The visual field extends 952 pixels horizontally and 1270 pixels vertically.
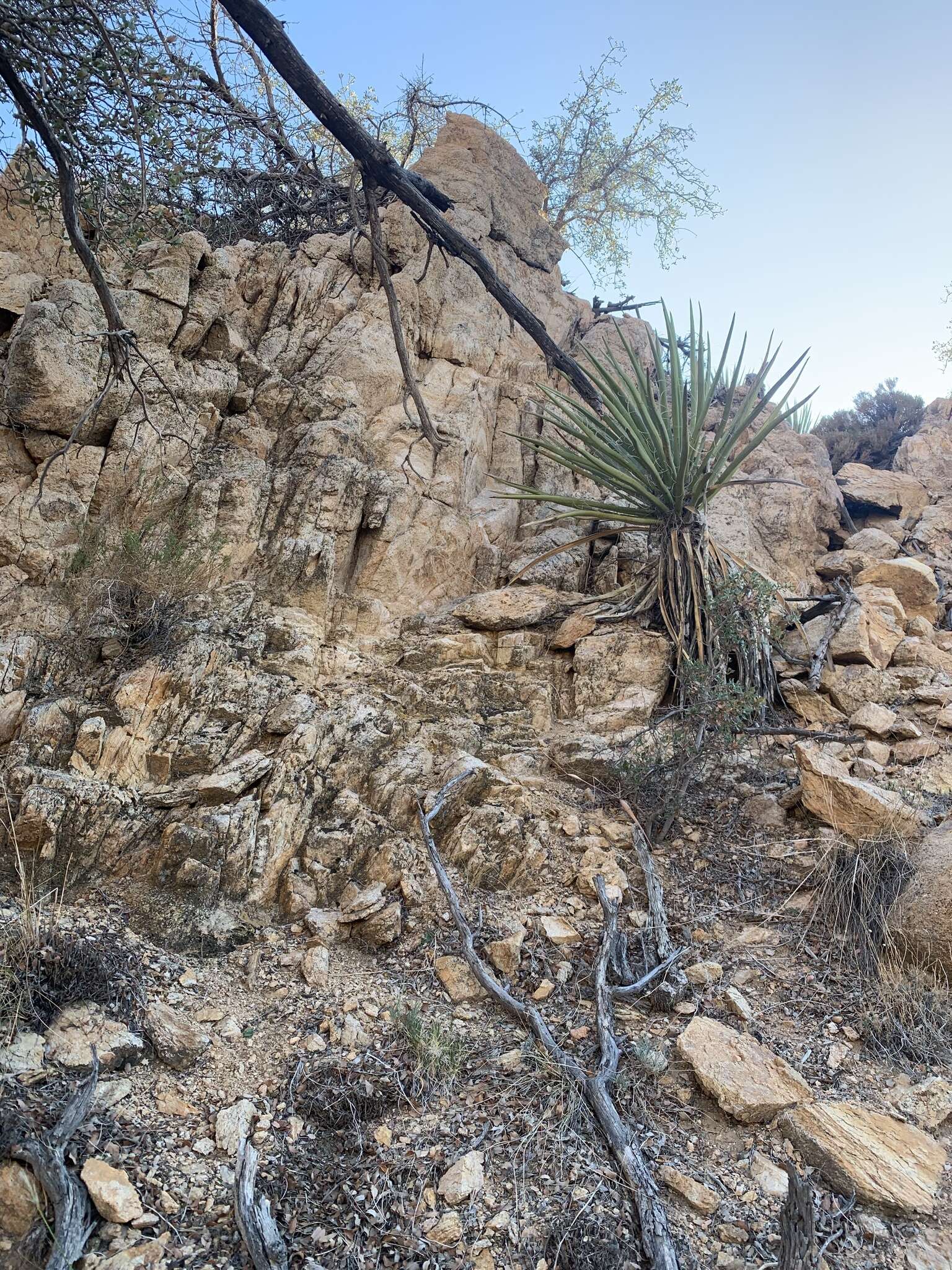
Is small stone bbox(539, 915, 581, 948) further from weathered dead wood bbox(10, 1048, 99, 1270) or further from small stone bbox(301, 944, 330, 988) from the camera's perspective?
weathered dead wood bbox(10, 1048, 99, 1270)

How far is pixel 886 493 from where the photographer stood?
7.68 meters

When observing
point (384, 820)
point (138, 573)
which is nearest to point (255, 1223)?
point (384, 820)

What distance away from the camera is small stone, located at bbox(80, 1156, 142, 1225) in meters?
1.96

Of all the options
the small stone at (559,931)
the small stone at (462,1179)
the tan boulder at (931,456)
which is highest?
the tan boulder at (931,456)

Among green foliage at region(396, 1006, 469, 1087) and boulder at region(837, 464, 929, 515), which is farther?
boulder at region(837, 464, 929, 515)

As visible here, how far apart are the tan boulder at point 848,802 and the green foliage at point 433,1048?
6.52ft

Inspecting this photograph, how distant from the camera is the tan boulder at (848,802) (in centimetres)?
337

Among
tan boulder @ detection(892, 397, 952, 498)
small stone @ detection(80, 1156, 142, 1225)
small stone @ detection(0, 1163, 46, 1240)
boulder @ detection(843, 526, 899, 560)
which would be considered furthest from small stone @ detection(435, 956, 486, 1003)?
tan boulder @ detection(892, 397, 952, 498)

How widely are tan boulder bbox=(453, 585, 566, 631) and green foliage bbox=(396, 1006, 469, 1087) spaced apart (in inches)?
104

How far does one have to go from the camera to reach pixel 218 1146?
7.39 feet

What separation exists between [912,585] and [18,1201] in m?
6.19

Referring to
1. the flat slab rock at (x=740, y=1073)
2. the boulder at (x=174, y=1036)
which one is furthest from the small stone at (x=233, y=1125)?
the flat slab rock at (x=740, y=1073)

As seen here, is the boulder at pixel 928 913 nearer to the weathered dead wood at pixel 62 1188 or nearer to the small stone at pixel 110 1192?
the small stone at pixel 110 1192

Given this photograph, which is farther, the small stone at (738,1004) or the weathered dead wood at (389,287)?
the weathered dead wood at (389,287)
